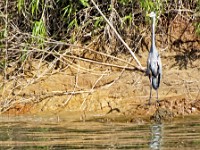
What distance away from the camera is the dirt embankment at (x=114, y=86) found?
10.3 metres

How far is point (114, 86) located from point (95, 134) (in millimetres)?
2789

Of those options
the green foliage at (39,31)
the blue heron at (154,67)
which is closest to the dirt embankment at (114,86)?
the blue heron at (154,67)

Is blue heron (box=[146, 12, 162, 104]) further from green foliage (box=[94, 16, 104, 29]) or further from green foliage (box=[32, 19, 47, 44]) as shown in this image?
green foliage (box=[32, 19, 47, 44])

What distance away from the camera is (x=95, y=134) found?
8.09m

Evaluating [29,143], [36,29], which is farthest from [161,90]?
[29,143]

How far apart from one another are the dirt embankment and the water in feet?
2.69

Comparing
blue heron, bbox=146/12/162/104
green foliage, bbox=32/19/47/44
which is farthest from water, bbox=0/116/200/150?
green foliage, bbox=32/19/47/44

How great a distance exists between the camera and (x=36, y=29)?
35.8ft

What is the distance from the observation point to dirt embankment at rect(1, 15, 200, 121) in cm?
1031

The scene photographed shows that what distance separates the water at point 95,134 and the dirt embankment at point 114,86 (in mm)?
820

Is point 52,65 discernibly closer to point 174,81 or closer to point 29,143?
A: point 174,81

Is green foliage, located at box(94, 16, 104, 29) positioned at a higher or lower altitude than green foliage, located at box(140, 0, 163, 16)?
lower

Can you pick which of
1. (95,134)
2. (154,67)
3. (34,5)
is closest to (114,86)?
(154,67)

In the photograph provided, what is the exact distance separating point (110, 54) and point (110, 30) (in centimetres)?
46
